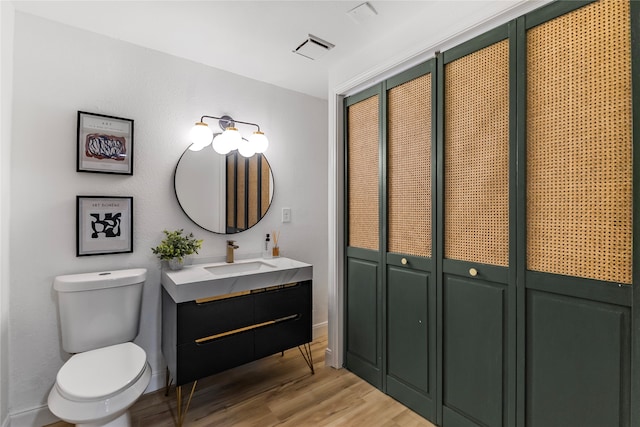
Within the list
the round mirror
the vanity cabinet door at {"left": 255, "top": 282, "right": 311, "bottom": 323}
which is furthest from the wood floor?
the round mirror

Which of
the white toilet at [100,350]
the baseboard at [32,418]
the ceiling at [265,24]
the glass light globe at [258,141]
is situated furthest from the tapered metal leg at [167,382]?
the ceiling at [265,24]

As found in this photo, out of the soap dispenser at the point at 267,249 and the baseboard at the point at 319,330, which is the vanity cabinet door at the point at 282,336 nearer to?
the soap dispenser at the point at 267,249

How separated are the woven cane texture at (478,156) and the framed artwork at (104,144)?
6.60 feet

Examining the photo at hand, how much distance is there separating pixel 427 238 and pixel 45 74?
8.03ft

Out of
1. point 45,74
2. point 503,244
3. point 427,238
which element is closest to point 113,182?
point 45,74

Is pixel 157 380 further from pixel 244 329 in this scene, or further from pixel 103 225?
pixel 103 225

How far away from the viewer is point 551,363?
4.41 feet

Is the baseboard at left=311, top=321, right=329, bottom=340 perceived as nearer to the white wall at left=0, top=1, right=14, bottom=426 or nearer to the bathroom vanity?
the bathroom vanity

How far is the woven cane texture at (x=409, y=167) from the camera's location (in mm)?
1868

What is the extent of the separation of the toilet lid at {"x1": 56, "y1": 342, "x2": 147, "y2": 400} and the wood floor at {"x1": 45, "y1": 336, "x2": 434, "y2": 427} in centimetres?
49

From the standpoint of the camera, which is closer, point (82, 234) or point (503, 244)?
point (503, 244)

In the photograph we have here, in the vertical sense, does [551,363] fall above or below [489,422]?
above

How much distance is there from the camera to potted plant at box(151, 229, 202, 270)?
2.09 meters

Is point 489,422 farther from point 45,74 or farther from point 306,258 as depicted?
point 45,74
